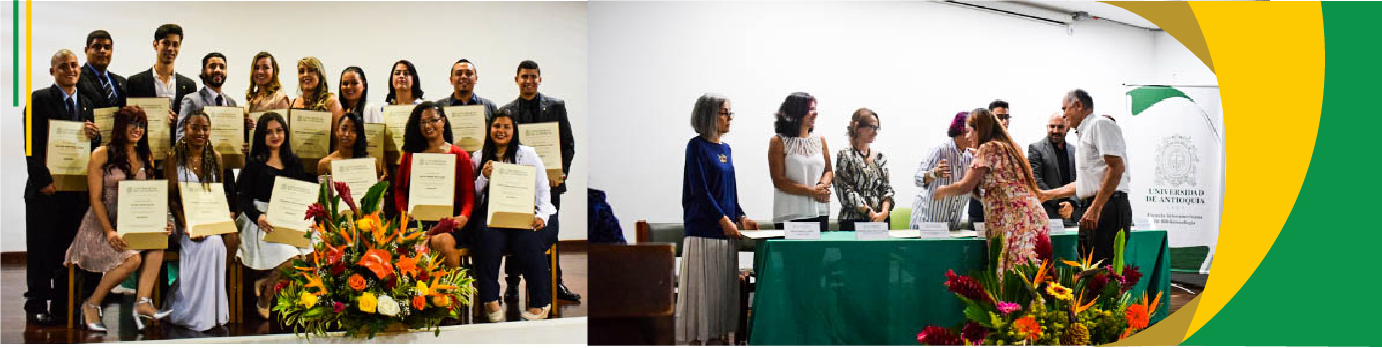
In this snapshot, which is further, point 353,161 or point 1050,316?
point 353,161

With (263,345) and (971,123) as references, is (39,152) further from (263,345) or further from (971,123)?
(971,123)

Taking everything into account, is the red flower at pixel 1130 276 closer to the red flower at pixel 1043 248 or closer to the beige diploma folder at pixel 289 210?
the red flower at pixel 1043 248

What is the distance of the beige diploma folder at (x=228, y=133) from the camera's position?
547cm

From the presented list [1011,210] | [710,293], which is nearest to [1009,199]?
[1011,210]

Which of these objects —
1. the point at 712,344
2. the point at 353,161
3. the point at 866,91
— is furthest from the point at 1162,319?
the point at 353,161

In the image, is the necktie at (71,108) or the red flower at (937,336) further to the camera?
the necktie at (71,108)

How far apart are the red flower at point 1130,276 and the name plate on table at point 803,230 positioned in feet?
4.78

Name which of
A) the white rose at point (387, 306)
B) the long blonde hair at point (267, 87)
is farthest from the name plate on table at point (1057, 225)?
the long blonde hair at point (267, 87)

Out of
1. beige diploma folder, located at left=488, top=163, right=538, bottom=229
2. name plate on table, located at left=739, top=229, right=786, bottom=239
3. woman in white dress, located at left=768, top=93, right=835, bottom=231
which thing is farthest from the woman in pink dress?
beige diploma folder, located at left=488, top=163, right=538, bottom=229

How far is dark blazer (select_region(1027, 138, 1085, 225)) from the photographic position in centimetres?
545

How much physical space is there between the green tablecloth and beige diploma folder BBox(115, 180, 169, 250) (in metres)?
2.86

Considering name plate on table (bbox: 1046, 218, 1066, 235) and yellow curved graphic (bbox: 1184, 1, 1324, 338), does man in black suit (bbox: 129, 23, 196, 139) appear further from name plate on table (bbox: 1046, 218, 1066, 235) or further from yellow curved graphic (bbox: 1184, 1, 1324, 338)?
yellow curved graphic (bbox: 1184, 1, 1324, 338)

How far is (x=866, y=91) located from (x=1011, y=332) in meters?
1.35

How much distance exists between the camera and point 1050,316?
5.04 m
